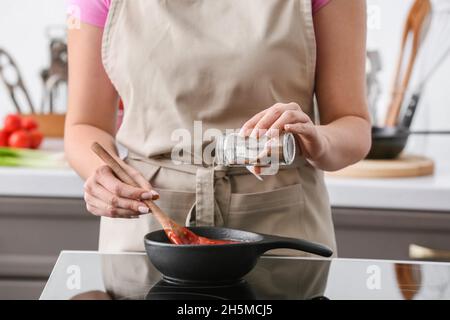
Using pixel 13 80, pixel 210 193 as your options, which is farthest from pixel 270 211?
pixel 13 80

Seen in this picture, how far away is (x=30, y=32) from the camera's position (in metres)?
2.50

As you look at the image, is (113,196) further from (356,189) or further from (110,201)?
(356,189)

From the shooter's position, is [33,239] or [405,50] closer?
[33,239]

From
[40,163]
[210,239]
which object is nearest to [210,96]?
[210,239]

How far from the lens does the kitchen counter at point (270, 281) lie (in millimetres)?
809

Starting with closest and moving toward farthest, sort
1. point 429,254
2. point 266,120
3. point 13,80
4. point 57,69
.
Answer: point 266,120 < point 429,254 < point 57,69 < point 13,80

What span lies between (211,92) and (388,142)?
804 mm

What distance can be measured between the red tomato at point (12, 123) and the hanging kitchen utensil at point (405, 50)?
40.2 inches

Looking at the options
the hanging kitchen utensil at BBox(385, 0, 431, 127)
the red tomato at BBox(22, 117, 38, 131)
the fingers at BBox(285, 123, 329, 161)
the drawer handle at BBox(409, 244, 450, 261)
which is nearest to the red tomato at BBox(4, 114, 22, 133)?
the red tomato at BBox(22, 117, 38, 131)

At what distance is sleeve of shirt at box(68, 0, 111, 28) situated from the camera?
129 centimetres

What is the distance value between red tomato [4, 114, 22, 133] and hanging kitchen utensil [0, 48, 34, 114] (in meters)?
0.21

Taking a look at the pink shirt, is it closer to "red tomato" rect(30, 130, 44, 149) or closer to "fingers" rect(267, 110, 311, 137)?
"fingers" rect(267, 110, 311, 137)

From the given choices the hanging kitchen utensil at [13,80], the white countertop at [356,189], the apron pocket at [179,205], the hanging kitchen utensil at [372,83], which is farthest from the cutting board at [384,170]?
the hanging kitchen utensil at [13,80]
